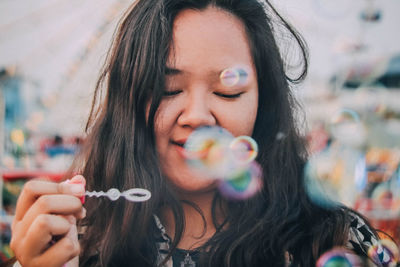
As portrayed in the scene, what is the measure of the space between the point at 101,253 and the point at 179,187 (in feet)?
0.89

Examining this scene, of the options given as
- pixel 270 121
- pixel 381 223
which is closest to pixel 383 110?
pixel 381 223

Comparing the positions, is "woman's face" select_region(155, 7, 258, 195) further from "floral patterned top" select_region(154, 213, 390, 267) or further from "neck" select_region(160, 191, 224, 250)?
"floral patterned top" select_region(154, 213, 390, 267)

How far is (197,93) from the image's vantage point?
0.78m

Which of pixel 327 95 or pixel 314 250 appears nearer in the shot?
pixel 314 250

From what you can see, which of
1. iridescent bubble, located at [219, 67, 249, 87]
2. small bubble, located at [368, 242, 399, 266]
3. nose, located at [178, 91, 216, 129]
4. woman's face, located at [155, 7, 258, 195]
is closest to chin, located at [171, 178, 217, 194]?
woman's face, located at [155, 7, 258, 195]

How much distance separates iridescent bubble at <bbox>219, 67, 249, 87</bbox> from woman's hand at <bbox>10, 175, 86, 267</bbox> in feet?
1.26

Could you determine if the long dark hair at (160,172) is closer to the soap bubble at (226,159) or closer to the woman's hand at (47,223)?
the soap bubble at (226,159)

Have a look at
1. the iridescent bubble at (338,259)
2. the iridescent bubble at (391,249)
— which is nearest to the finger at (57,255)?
the iridescent bubble at (338,259)

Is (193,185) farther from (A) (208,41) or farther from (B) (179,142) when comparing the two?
(A) (208,41)

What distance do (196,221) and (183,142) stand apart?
0.22 m

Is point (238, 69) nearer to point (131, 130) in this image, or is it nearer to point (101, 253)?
point (131, 130)

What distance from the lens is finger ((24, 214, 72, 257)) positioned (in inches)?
24.2

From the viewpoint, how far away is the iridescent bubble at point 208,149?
0.80 metres

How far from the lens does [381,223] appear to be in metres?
2.80
